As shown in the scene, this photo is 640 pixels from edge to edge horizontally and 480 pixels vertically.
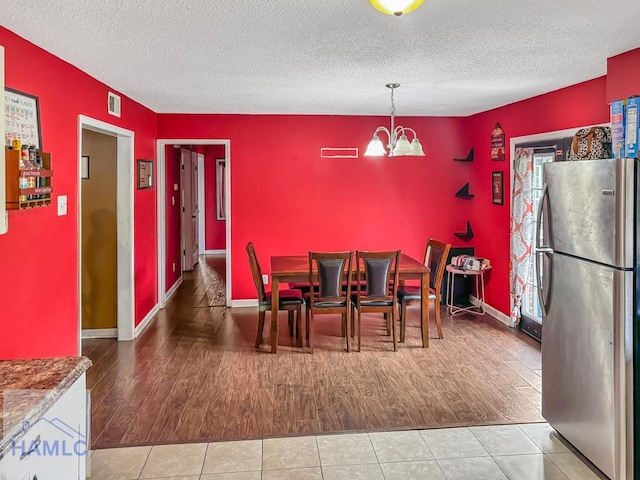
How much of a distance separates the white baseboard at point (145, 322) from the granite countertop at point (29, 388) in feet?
9.97

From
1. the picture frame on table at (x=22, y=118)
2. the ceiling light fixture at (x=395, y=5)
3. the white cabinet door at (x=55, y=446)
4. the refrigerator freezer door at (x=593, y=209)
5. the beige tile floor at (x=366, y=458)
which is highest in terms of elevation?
the ceiling light fixture at (x=395, y=5)

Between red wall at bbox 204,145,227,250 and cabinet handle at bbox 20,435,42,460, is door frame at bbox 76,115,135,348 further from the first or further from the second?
red wall at bbox 204,145,227,250

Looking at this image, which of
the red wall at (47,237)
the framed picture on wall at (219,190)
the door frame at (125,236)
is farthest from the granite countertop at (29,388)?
the framed picture on wall at (219,190)

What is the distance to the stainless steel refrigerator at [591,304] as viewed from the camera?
2.35 m

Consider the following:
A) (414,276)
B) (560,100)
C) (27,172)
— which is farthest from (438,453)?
(560,100)

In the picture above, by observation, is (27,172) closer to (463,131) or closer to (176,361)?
(176,361)

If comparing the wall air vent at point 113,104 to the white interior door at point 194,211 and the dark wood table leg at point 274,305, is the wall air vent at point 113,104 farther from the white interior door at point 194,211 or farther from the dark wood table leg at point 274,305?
the white interior door at point 194,211

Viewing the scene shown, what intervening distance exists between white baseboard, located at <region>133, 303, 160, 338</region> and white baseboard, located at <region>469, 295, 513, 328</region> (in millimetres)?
3793

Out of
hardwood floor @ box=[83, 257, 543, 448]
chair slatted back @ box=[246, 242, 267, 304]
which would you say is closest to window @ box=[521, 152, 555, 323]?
hardwood floor @ box=[83, 257, 543, 448]

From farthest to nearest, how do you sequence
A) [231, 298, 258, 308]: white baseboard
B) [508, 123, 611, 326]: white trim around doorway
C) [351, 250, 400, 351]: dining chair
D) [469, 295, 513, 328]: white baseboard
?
1. [231, 298, 258, 308]: white baseboard
2. [469, 295, 513, 328]: white baseboard
3. [351, 250, 400, 351]: dining chair
4. [508, 123, 611, 326]: white trim around doorway

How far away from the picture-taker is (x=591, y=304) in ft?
8.38

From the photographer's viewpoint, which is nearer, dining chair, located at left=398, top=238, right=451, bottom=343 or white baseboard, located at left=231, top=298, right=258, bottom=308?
dining chair, located at left=398, top=238, right=451, bottom=343

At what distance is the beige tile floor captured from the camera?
257cm

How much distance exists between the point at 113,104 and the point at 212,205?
246 inches
